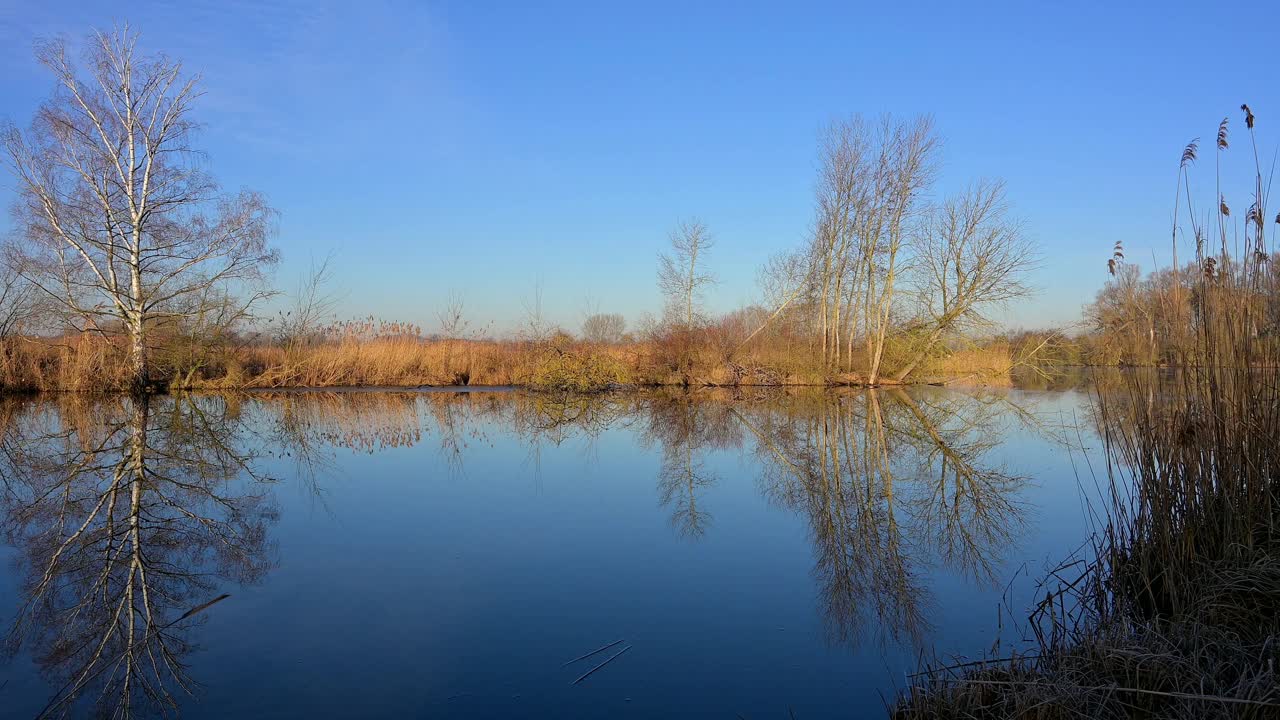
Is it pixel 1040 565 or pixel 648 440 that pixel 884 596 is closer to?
pixel 1040 565

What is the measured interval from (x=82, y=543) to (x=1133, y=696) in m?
6.74

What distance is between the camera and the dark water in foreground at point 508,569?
11.4 ft

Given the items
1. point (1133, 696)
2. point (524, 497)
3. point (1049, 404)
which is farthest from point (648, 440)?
point (1049, 404)

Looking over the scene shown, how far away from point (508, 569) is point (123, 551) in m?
2.84

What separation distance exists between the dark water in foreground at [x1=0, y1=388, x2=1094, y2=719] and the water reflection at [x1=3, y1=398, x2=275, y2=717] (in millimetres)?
→ 24

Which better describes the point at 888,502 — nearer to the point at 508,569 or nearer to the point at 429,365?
the point at 508,569

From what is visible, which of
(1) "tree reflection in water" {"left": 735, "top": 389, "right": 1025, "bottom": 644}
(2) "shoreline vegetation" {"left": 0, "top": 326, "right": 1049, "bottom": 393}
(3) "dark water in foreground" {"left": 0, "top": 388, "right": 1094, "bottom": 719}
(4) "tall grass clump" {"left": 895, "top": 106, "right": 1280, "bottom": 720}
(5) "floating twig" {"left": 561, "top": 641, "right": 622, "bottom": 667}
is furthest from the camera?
(2) "shoreline vegetation" {"left": 0, "top": 326, "right": 1049, "bottom": 393}

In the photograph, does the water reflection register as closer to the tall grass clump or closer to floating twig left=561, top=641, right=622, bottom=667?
floating twig left=561, top=641, right=622, bottom=667

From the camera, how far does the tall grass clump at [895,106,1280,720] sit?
3029 millimetres

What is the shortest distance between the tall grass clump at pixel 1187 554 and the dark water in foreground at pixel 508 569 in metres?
0.48

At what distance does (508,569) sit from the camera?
17.5 ft

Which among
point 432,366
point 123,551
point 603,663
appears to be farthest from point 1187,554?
point 432,366

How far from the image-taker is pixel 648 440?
12.1 metres

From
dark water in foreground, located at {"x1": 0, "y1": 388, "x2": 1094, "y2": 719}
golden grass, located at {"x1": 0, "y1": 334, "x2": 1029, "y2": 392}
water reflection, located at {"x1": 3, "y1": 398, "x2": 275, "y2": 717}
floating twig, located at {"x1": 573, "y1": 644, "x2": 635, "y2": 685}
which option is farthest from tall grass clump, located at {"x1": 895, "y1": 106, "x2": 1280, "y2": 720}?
golden grass, located at {"x1": 0, "y1": 334, "x2": 1029, "y2": 392}
